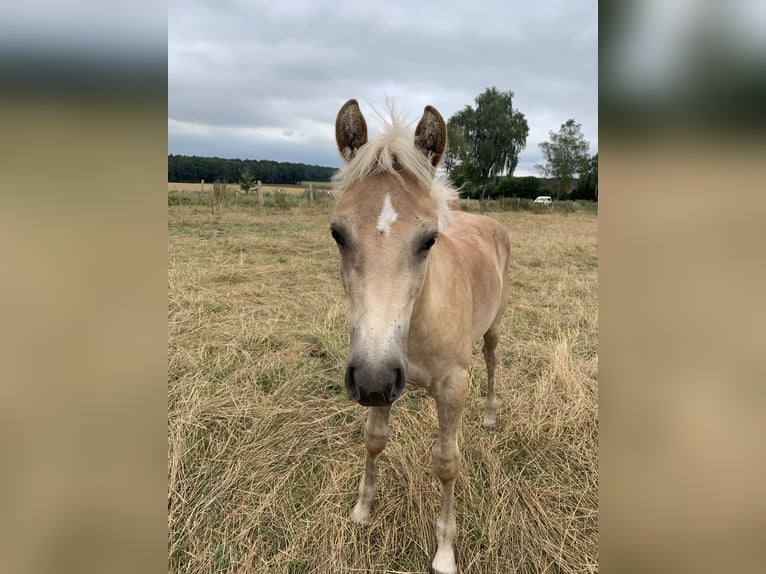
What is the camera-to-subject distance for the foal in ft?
4.73

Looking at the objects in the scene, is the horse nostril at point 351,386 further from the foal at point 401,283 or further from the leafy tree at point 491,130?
the leafy tree at point 491,130

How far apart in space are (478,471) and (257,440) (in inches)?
71.5

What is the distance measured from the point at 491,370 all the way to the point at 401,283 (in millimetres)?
2460

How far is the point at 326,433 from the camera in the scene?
3.18m

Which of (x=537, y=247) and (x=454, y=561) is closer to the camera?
(x=454, y=561)

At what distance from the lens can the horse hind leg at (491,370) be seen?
3461 millimetres

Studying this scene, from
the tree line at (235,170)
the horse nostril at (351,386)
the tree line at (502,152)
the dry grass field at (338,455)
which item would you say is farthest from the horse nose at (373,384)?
the tree line at (502,152)
